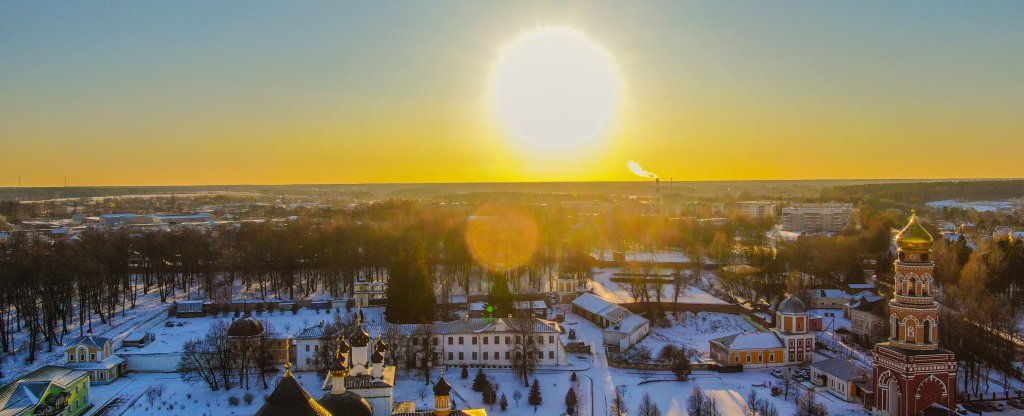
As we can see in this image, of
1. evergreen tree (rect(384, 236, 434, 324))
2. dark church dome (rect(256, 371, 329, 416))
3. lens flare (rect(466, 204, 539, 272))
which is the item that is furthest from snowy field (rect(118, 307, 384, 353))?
dark church dome (rect(256, 371, 329, 416))

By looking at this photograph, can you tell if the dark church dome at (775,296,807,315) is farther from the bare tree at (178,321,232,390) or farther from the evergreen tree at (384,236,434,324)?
the bare tree at (178,321,232,390)

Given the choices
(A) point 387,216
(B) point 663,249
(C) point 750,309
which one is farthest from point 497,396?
(A) point 387,216

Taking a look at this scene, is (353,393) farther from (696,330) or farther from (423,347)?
(696,330)

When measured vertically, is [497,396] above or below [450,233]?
below

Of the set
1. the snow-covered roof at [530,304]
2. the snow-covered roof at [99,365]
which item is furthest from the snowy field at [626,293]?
the snow-covered roof at [99,365]

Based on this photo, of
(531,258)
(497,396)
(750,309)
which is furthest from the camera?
(531,258)

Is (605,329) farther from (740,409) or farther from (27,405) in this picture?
(27,405)

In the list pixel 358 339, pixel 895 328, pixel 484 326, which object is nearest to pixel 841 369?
pixel 895 328
